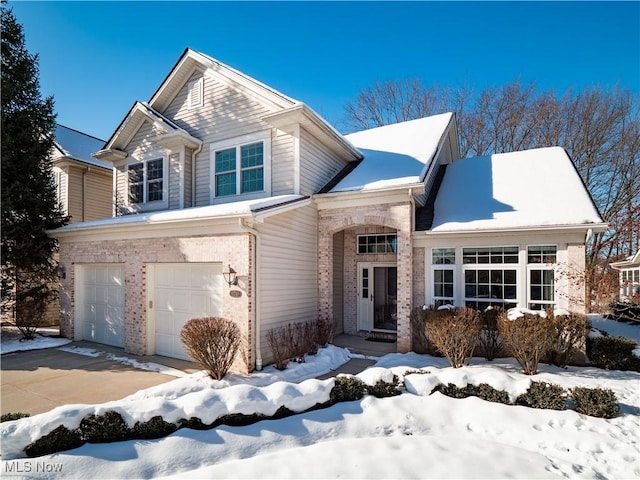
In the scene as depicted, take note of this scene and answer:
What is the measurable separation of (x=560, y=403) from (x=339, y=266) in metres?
7.04

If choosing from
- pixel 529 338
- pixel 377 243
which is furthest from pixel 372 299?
pixel 529 338

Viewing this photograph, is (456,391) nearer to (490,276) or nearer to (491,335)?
(491,335)

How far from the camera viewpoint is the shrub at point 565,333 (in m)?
7.12

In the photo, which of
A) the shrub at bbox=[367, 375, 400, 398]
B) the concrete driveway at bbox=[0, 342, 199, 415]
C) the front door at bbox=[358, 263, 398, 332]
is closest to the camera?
the shrub at bbox=[367, 375, 400, 398]

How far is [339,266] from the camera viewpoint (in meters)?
11.2

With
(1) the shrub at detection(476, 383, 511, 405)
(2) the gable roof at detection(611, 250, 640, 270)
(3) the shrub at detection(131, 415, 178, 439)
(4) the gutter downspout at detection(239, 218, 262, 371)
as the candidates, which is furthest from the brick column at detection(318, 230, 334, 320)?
(2) the gable roof at detection(611, 250, 640, 270)

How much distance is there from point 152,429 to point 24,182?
1088 centimetres

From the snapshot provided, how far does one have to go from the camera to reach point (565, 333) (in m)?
7.27

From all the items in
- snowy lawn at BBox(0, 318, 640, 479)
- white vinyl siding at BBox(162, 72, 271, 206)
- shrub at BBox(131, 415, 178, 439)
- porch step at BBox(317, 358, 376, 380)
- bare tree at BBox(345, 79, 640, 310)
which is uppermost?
bare tree at BBox(345, 79, 640, 310)

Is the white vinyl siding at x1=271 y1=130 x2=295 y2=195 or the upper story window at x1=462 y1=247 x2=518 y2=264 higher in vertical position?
the white vinyl siding at x1=271 y1=130 x2=295 y2=195

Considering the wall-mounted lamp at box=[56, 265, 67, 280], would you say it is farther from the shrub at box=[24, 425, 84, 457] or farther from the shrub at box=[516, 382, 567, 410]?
the shrub at box=[516, 382, 567, 410]

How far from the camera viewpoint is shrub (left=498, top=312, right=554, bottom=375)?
22.2ft

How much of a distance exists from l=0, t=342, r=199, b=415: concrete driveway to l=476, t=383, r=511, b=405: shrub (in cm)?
586

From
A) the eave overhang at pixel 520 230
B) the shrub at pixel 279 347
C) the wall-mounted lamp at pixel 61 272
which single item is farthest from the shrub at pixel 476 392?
the wall-mounted lamp at pixel 61 272
